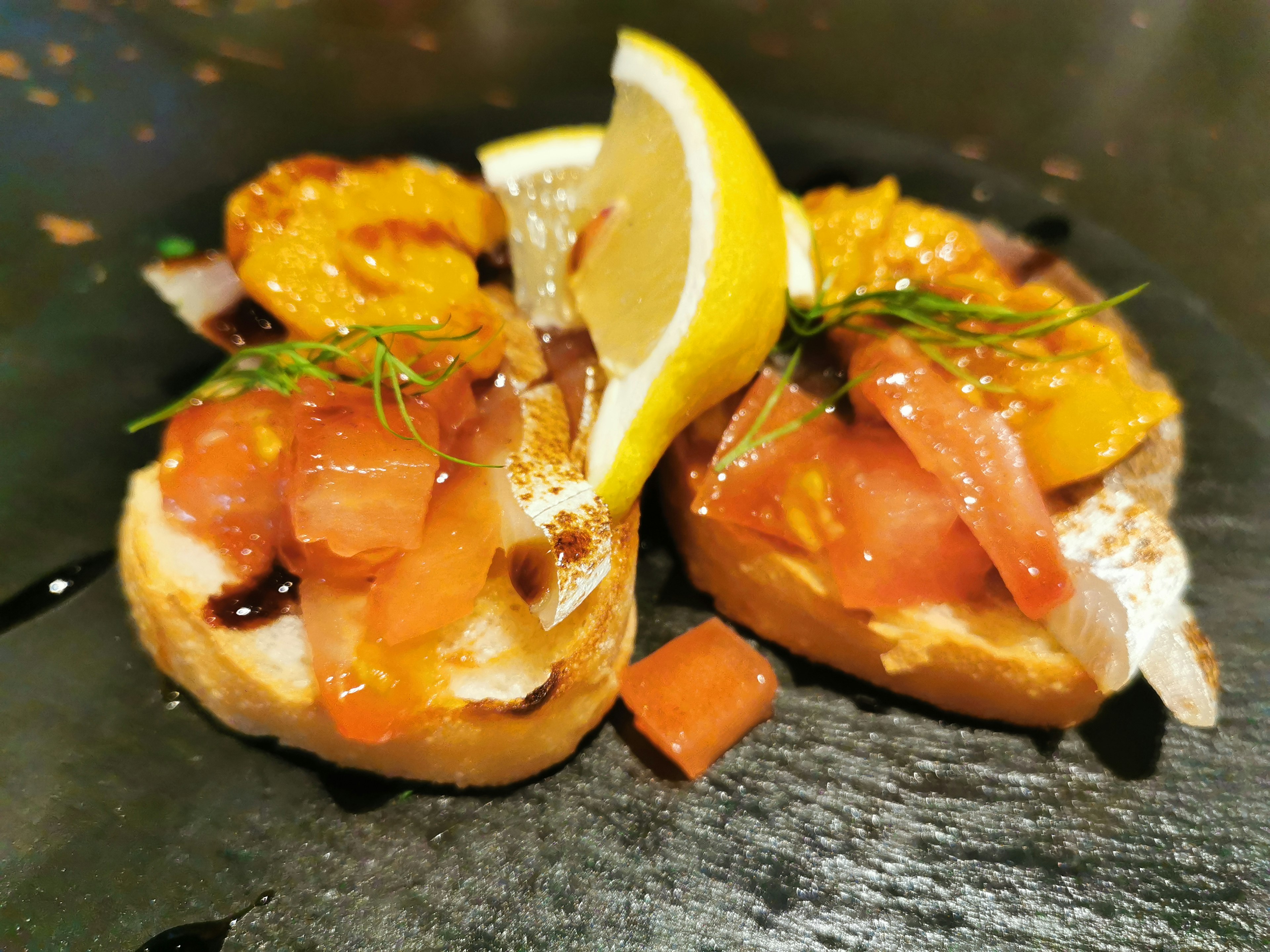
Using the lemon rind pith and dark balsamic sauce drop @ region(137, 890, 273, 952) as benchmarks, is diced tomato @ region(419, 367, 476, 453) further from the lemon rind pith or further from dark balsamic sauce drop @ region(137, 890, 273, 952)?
dark balsamic sauce drop @ region(137, 890, 273, 952)

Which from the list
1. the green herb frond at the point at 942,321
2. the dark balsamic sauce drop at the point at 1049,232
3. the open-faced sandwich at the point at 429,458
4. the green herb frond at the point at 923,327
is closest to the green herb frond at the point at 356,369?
the open-faced sandwich at the point at 429,458

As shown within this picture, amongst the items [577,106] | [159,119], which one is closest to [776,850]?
[577,106]

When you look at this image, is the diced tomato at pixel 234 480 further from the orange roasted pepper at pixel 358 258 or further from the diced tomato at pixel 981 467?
the diced tomato at pixel 981 467

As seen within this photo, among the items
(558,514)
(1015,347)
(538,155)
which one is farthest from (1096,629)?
(538,155)

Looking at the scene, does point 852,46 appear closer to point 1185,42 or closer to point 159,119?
point 1185,42

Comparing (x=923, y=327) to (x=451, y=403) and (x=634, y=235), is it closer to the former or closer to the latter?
(x=634, y=235)
